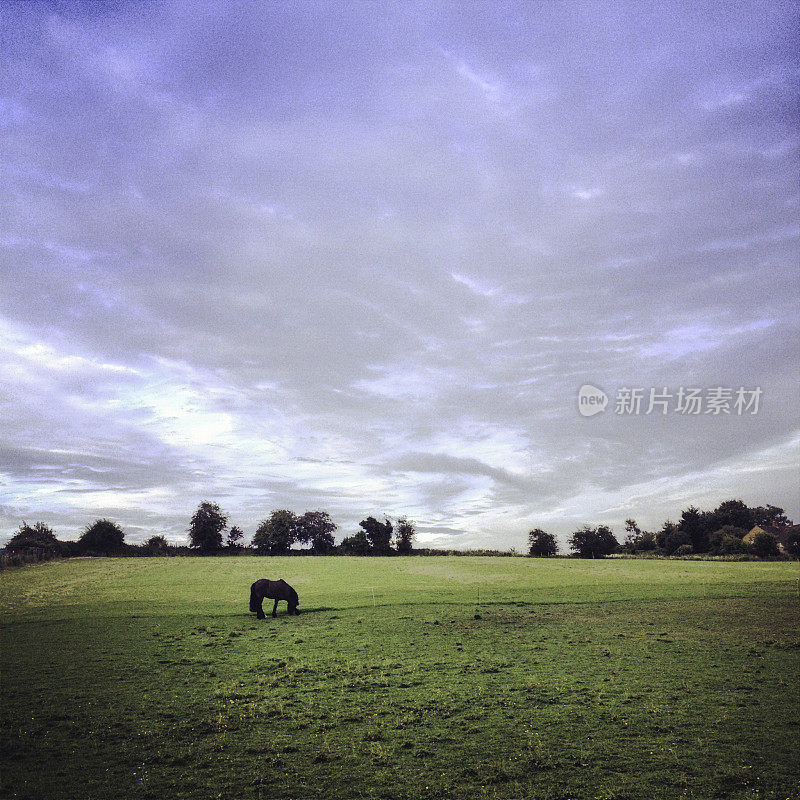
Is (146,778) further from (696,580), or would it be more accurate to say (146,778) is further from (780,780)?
(696,580)

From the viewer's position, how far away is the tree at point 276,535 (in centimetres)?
8962

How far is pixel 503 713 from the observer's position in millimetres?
13172

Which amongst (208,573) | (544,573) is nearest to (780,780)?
(544,573)

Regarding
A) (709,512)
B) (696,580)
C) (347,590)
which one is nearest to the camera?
(347,590)

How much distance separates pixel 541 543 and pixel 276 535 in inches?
1790

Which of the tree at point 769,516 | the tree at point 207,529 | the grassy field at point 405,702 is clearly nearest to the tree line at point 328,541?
the tree at point 207,529

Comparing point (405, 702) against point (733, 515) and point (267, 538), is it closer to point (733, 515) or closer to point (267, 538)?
point (267, 538)

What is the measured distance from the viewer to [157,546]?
87.3 m

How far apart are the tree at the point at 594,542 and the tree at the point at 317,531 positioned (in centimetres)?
4166

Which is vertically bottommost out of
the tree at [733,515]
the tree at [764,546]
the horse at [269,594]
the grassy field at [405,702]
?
the grassy field at [405,702]

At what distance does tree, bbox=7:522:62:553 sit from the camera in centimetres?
7088

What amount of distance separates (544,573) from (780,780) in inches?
1765

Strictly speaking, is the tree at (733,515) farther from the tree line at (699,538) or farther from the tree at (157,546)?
the tree at (157,546)

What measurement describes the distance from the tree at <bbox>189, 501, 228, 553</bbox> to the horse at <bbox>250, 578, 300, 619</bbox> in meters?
64.9
